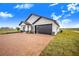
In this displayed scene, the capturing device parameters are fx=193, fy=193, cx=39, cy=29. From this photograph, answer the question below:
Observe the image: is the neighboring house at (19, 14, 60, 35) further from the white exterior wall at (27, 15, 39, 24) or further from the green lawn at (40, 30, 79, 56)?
the green lawn at (40, 30, 79, 56)

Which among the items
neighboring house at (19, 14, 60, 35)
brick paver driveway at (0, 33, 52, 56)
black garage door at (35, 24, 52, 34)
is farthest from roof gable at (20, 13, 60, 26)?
brick paver driveway at (0, 33, 52, 56)

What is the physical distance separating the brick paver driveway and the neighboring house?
9 cm

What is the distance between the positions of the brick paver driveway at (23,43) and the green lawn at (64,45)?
94 mm

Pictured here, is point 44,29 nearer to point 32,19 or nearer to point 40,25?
point 40,25

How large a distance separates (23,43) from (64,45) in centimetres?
62

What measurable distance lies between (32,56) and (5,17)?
2.30 ft

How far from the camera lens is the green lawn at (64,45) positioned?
2.84m

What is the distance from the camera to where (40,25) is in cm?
310

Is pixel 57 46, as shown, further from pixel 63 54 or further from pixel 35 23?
pixel 35 23

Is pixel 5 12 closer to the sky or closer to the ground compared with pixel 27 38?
closer to the sky

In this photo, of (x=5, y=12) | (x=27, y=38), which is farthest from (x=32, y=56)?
(x=5, y=12)

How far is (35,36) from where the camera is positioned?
305 cm

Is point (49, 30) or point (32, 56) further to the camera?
point (49, 30)

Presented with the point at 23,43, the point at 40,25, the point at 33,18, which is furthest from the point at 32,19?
the point at 23,43
